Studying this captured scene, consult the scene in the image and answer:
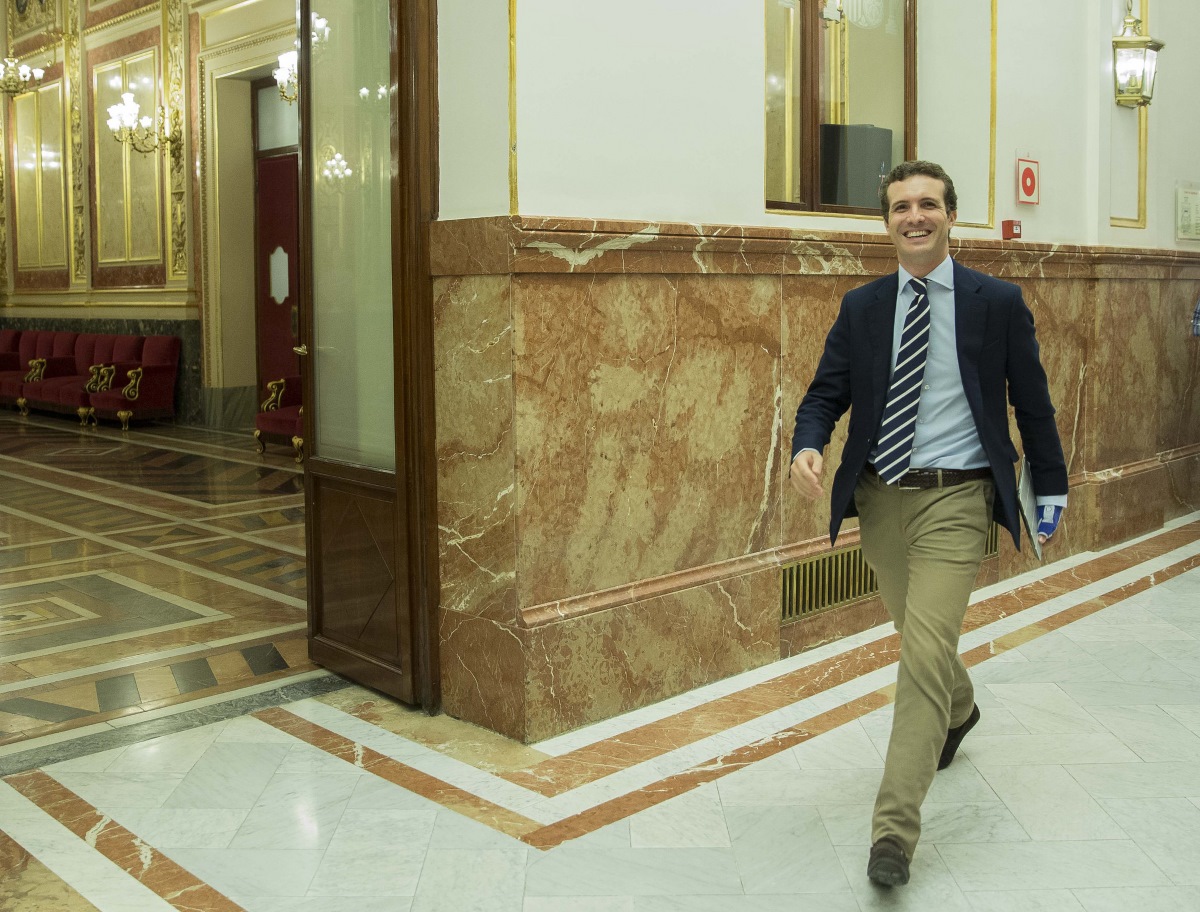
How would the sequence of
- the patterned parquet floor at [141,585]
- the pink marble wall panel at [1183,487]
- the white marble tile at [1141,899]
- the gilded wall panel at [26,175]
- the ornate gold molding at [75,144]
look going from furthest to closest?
1. the gilded wall panel at [26,175]
2. the ornate gold molding at [75,144]
3. the pink marble wall panel at [1183,487]
4. the patterned parquet floor at [141,585]
5. the white marble tile at [1141,899]

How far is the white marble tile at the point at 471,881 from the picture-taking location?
2756 millimetres

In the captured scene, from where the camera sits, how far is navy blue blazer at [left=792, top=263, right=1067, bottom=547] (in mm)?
2971

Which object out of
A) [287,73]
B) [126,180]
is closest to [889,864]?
[287,73]

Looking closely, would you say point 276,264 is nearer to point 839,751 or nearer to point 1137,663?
point 1137,663

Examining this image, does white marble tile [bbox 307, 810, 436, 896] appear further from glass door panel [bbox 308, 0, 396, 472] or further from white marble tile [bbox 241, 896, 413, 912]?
glass door panel [bbox 308, 0, 396, 472]

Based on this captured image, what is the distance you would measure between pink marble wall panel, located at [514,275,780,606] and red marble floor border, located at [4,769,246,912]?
4.10ft

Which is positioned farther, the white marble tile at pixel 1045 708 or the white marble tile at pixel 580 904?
the white marble tile at pixel 1045 708

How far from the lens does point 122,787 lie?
11.3 feet

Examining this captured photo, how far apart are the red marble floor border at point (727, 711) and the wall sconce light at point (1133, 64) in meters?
2.67

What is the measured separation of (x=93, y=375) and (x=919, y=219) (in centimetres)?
1205

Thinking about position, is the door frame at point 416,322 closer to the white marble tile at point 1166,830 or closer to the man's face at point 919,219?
the man's face at point 919,219

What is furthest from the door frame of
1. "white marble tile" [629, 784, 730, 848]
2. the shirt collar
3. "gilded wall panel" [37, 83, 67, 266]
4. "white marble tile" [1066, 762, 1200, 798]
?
"gilded wall panel" [37, 83, 67, 266]

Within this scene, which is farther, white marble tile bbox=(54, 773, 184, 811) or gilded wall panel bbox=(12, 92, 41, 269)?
gilded wall panel bbox=(12, 92, 41, 269)

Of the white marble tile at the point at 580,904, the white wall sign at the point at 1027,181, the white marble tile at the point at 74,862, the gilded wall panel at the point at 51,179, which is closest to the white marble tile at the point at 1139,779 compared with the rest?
the white marble tile at the point at 580,904
